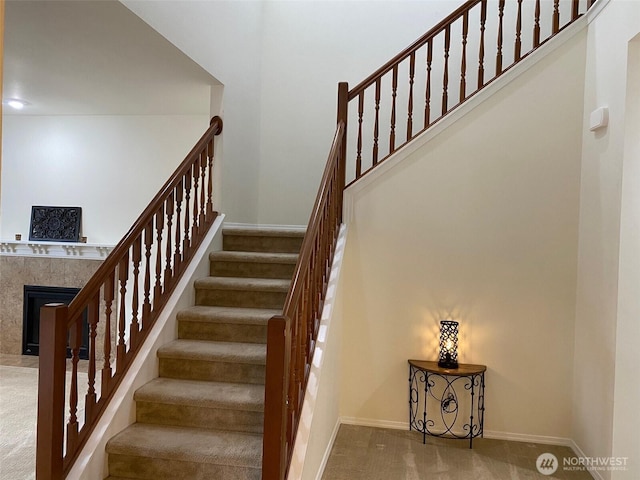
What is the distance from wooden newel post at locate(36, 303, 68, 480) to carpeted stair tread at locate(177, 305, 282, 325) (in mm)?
1064

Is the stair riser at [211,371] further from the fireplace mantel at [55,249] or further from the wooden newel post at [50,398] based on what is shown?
the fireplace mantel at [55,249]

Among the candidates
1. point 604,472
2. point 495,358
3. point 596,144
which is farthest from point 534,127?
point 604,472

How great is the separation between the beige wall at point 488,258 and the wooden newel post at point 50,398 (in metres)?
1.97

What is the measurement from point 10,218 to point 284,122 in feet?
10.7

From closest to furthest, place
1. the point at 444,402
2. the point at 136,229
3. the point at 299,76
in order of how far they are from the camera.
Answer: the point at 136,229
the point at 444,402
the point at 299,76

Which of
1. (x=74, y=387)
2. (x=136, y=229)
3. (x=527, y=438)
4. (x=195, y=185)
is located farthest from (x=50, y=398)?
(x=527, y=438)

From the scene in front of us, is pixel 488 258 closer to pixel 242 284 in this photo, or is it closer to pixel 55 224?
pixel 242 284

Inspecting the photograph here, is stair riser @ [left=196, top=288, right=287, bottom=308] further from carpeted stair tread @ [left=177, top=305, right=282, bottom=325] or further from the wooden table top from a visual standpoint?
the wooden table top

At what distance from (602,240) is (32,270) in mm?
5470

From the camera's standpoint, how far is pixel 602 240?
3.06 meters

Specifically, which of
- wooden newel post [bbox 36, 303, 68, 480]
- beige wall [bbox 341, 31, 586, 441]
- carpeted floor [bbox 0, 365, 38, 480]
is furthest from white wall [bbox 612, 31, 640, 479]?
carpeted floor [bbox 0, 365, 38, 480]

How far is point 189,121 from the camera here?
5121mm

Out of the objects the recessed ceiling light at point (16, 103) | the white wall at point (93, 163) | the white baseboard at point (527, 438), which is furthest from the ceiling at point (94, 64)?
the white baseboard at point (527, 438)

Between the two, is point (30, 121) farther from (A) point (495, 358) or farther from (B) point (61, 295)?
(A) point (495, 358)
